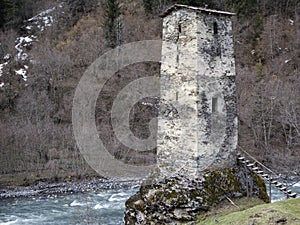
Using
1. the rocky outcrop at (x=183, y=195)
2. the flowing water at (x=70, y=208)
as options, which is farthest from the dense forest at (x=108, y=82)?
the rocky outcrop at (x=183, y=195)

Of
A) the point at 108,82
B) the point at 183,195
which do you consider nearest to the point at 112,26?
the point at 108,82

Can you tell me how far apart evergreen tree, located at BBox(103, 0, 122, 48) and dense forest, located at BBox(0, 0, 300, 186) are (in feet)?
0.35

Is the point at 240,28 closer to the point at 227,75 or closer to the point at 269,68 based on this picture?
the point at 269,68

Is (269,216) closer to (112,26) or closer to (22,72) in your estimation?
(112,26)

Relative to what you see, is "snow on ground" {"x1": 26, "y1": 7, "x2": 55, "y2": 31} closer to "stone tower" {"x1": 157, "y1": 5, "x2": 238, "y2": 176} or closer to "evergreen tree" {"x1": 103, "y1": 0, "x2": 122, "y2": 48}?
"evergreen tree" {"x1": 103, "y1": 0, "x2": 122, "y2": 48}

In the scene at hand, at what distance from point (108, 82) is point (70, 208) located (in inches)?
833

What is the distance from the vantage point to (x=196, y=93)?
11.0m

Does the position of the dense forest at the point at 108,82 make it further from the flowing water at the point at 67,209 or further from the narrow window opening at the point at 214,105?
the narrow window opening at the point at 214,105

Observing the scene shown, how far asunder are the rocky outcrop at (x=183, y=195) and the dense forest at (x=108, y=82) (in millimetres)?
12323

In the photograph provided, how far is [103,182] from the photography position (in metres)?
26.7

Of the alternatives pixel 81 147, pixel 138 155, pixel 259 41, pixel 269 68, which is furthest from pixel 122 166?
pixel 259 41

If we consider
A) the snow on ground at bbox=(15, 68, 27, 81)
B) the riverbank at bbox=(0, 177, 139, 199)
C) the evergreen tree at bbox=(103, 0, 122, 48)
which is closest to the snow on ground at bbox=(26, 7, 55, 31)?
the snow on ground at bbox=(15, 68, 27, 81)

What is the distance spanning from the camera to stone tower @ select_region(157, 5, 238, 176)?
434 inches

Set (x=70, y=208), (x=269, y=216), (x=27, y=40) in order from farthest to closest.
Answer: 1. (x=27, y=40)
2. (x=70, y=208)
3. (x=269, y=216)
